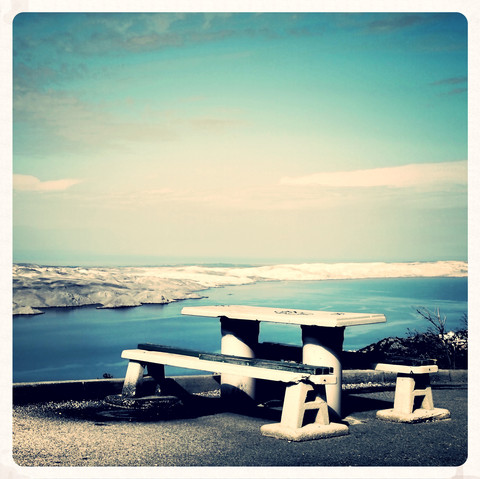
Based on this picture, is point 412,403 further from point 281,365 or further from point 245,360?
point 245,360

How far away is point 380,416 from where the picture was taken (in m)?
7.08

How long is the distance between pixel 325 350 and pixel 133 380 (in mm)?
2350

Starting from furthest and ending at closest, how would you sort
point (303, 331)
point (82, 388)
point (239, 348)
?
point (82, 388) → point (239, 348) → point (303, 331)

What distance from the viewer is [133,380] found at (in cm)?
779

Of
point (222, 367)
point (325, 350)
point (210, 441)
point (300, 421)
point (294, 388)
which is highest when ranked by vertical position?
point (325, 350)

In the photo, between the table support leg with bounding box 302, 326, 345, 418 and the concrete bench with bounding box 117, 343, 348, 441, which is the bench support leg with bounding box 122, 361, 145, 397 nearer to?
the concrete bench with bounding box 117, 343, 348, 441

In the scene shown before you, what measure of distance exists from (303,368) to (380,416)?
145cm

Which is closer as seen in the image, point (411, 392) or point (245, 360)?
point (245, 360)

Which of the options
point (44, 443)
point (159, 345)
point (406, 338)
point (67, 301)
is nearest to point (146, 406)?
point (159, 345)

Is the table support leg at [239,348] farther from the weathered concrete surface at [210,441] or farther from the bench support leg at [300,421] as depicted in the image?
the bench support leg at [300,421]

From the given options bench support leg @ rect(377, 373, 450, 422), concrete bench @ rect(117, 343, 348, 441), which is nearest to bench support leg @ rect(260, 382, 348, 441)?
concrete bench @ rect(117, 343, 348, 441)

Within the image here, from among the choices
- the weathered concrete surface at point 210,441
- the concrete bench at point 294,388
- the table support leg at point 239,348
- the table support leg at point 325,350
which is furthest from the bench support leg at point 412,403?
the table support leg at point 239,348

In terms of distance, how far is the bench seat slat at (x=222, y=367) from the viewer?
19.9 feet

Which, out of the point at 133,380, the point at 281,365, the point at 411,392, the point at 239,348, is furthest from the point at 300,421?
the point at 133,380
